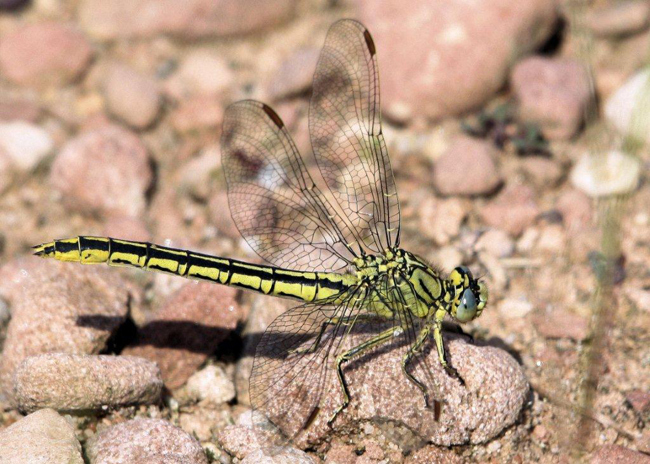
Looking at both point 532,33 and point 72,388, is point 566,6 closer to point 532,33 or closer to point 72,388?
point 532,33

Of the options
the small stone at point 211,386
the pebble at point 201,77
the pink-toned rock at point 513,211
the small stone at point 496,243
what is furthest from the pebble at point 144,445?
the pebble at point 201,77

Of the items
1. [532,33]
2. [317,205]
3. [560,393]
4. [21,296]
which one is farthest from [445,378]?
[532,33]

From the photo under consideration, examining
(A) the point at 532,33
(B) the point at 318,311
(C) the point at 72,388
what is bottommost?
(C) the point at 72,388

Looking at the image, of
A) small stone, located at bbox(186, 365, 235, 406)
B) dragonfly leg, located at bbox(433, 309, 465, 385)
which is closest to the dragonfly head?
dragonfly leg, located at bbox(433, 309, 465, 385)

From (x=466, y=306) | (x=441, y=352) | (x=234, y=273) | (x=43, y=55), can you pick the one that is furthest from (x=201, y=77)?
(x=441, y=352)

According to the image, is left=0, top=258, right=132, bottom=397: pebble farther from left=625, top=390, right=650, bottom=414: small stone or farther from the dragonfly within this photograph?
left=625, top=390, right=650, bottom=414: small stone

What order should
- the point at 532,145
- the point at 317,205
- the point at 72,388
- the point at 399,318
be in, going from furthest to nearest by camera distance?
1. the point at 532,145
2. the point at 317,205
3. the point at 399,318
4. the point at 72,388
